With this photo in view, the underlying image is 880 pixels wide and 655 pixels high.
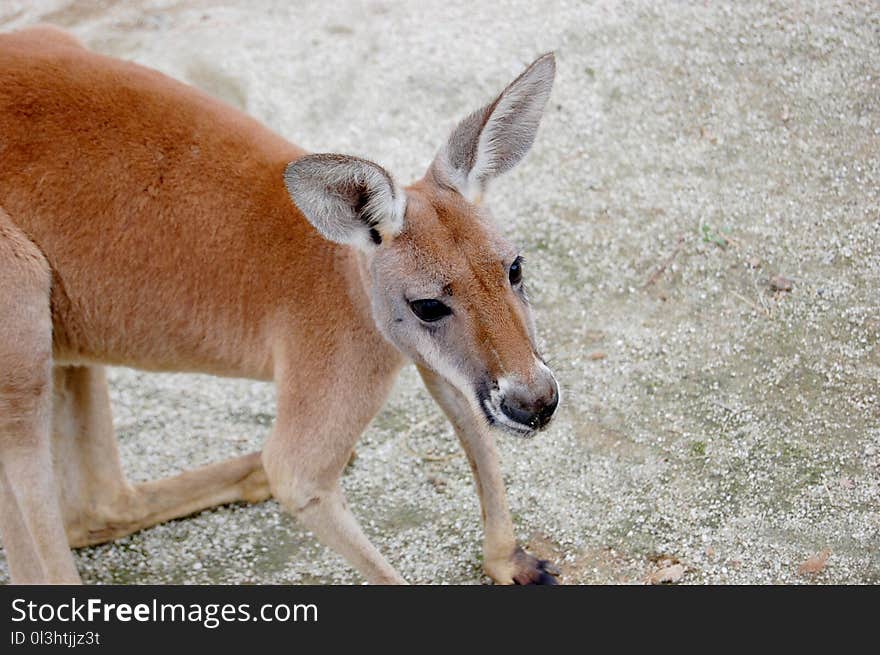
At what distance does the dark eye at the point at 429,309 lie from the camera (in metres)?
3.31

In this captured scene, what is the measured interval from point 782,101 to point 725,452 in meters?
2.12

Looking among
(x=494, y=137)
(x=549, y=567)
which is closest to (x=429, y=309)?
(x=494, y=137)

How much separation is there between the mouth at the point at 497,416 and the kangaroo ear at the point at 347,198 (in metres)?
0.57

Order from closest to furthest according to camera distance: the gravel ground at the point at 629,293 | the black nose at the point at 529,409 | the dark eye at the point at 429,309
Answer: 1. the black nose at the point at 529,409
2. the dark eye at the point at 429,309
3. the gravel ground at the point at 629,293

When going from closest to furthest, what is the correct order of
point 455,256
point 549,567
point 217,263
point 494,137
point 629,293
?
point 455,256
point 494,137
point 217,263
point 549,567
point 629,293

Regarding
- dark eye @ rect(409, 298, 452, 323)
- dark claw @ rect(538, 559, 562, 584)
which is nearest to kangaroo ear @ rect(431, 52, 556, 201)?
dark eye @ rect(409, 298, 452, 323)

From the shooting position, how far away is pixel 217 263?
369cm

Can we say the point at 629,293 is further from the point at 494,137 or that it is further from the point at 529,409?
the point at 529,409

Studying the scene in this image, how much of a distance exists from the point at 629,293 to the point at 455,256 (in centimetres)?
186

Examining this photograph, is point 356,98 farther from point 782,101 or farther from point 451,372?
point 451,372

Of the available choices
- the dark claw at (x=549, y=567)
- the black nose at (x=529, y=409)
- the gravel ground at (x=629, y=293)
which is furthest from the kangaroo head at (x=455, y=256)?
the gravel ground at (x=629, y=293)

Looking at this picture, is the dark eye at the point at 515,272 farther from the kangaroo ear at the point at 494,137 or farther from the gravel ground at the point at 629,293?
the gravel ground at the point at 629,293

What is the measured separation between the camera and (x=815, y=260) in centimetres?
481
